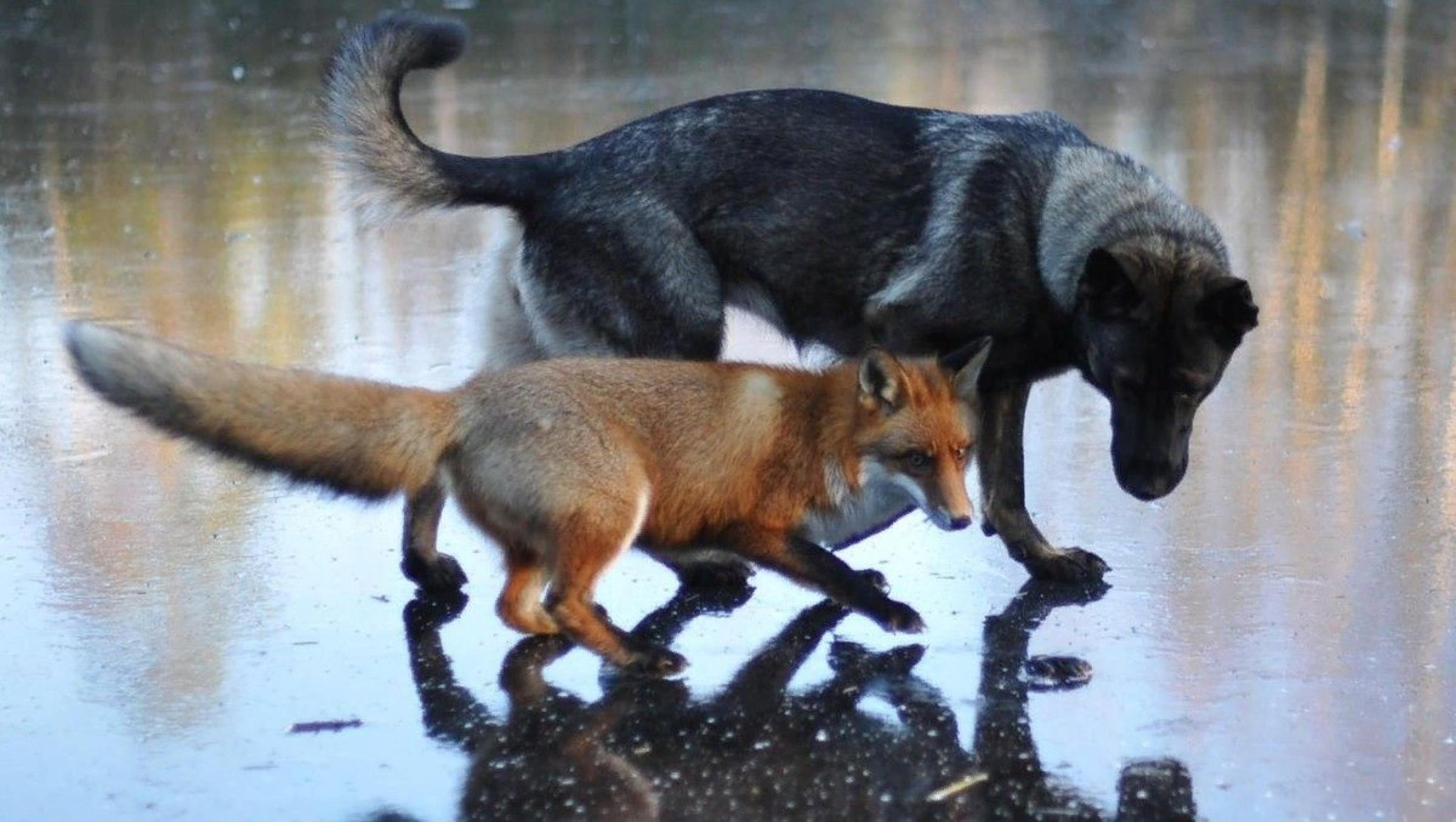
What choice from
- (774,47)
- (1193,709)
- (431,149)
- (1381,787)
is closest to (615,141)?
(431,149)

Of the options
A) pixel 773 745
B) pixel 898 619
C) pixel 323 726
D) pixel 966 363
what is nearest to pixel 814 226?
pixel 966 363

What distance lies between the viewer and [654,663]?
4.90 m

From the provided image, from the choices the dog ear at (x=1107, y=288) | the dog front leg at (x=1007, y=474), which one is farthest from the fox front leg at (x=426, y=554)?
the dog ear at (x=1107, y=288)

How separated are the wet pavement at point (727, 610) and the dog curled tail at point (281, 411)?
0.50m

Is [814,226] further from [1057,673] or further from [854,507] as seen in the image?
[1057,673]

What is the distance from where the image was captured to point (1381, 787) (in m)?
4.19

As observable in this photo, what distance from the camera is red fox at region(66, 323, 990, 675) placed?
4832 mm

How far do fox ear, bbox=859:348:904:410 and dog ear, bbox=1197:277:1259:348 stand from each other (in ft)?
2.99

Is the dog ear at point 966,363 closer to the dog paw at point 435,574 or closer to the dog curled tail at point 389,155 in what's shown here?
the dog paw at point 435,574

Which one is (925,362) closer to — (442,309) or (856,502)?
(856,502)

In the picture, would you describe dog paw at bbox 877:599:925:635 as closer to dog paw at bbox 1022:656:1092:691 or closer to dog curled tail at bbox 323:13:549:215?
dog paw at bbox 1022:656:1092:691

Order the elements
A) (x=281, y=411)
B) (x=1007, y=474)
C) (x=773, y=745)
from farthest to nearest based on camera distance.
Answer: (x=1007, y=474) → (x=281, y=411) → (x=773, y=745)

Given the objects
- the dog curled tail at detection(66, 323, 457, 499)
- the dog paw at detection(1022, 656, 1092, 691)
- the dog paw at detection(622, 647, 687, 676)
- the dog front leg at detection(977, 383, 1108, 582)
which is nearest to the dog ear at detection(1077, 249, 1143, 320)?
the dog front leg at detection(977, 383, 1108, 582)

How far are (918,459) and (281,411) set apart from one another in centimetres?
162
